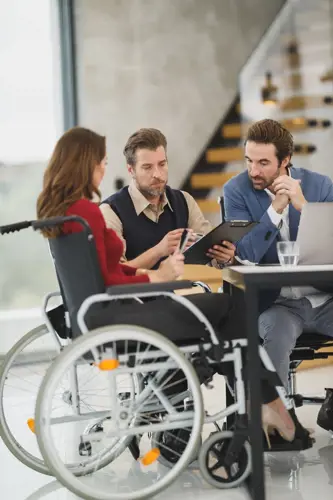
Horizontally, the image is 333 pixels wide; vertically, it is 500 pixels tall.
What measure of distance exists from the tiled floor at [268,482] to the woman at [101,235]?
279mm

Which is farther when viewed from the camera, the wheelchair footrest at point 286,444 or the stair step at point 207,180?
the stair step at point 207,180

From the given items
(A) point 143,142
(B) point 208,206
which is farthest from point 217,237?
(B) point 208,206

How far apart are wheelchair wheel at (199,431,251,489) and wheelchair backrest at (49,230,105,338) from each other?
534 millimetres

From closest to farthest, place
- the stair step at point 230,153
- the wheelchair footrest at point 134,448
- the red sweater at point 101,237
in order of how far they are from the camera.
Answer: the red sweater at point 101,237 → the wheelchair footrest at point 134,448 → the stair step at point 230,153

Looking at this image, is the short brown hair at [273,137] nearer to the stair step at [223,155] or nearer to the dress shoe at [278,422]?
the dress shoe at [278,422]

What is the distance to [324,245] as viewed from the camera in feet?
8.91

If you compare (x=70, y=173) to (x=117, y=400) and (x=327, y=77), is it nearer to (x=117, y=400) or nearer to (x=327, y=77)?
(x=117, y=400)

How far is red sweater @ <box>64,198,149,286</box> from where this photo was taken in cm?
245

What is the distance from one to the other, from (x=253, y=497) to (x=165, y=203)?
1303mm

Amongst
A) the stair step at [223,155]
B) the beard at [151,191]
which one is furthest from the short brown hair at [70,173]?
the stair step at [223,155]

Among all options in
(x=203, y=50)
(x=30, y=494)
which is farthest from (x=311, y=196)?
(x=203, y=50)

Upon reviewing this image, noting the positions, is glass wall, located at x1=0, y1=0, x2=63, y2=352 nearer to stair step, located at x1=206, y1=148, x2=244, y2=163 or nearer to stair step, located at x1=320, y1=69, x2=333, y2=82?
stair step, located at x1=206, y1=148, x2=244, y2=163

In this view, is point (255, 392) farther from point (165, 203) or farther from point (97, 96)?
point (97, 96)

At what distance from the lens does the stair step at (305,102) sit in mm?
6684
